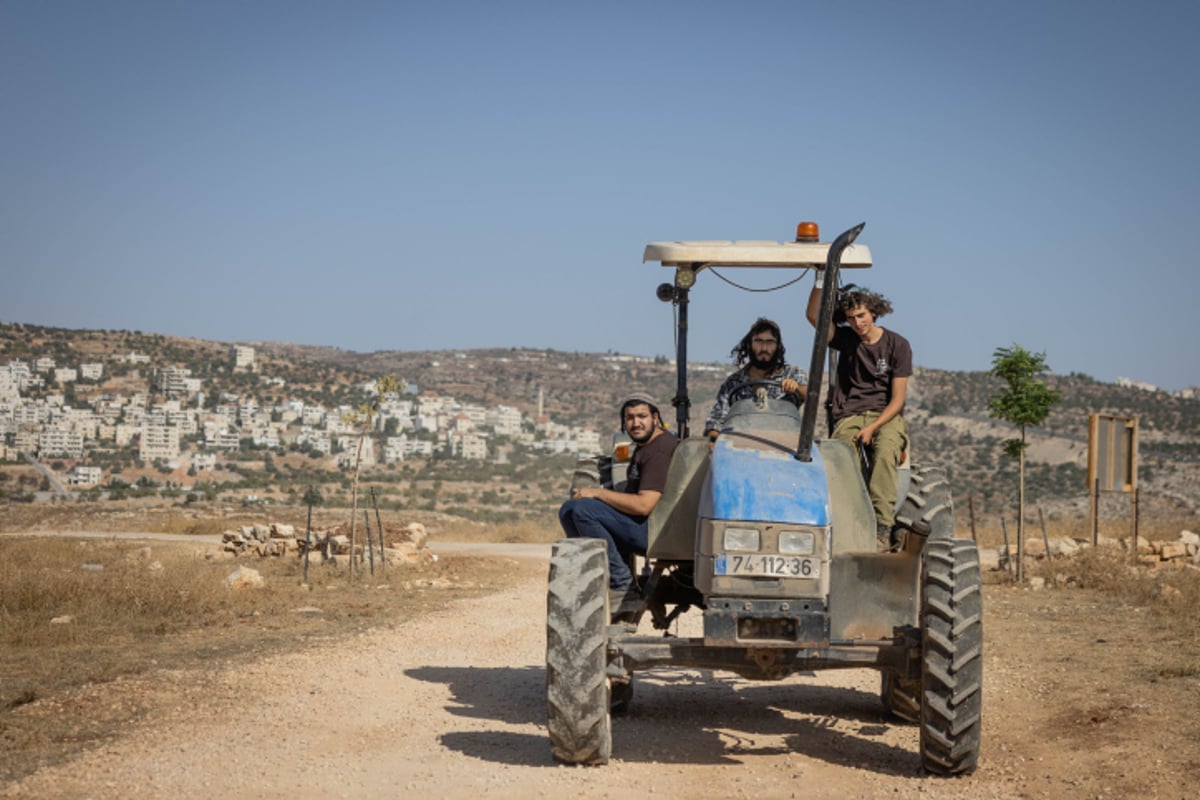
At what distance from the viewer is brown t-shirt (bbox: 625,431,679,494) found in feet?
30.9

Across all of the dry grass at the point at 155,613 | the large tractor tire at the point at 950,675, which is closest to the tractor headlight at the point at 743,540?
the large tractor tire at the point at 950,675

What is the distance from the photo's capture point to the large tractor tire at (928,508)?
29.5 feet

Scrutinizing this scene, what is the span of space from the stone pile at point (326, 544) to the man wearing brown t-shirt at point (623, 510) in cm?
1734

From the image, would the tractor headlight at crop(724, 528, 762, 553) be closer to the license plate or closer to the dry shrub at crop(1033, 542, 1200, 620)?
the license plate

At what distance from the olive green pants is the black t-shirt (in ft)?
0.68

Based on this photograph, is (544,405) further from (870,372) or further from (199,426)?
(870,372)

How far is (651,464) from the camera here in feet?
31.1

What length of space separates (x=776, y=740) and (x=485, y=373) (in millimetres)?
116527

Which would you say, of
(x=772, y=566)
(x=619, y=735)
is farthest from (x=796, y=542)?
(x=619, y=735)

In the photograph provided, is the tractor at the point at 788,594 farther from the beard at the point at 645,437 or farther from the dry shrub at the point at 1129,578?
the dry shrub at the point at 1129,578

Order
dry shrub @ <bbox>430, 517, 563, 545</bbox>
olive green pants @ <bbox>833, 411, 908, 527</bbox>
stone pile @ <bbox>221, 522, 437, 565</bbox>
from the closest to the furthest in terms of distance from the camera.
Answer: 1. olive green pants @ <bbox>833, 411, 908, 527</bbox>
2. stone pile @ <bbox>221, 522, 437, 565</bbox>
3. dry shrub @ <bbox>430, 517, 563, 545</bbox>

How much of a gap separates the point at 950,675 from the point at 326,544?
2116 centimetres

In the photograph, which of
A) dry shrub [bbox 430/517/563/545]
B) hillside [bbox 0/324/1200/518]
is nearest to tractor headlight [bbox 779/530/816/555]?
dry shrub [bbox 430/517/563/545]

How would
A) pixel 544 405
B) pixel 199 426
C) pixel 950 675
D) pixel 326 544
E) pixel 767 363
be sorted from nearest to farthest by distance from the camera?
1. pixel 950 675
2. pixel 767 363
3. pixel 326 544
4. pixel 199 426
5. pixel 544 405
